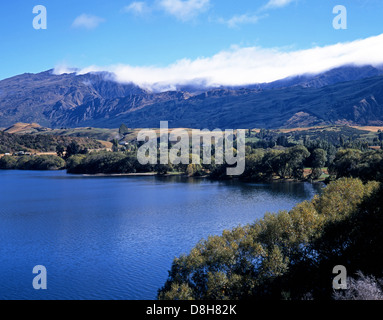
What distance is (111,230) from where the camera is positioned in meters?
55.0

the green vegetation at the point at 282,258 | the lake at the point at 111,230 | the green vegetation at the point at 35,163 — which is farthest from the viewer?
the green vegetation at the point at 35,163

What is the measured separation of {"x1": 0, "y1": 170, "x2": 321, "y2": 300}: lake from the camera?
35344 mm

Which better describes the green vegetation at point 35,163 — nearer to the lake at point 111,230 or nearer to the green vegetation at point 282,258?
the lake at point 111,230

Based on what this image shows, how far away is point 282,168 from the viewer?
11631 cm

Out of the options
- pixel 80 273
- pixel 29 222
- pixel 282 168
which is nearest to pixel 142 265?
pixel 80 273

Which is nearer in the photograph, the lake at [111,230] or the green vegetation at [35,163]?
the lake at [111,230]

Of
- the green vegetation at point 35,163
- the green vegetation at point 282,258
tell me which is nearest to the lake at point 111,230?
the green vegetation at point 282,258

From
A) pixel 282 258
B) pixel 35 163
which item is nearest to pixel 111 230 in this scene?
pixel 282 258

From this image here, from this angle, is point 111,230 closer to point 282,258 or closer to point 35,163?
point 282,258

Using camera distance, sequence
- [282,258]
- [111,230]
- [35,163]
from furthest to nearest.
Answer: [35,163] → [111,230] → [282,258]

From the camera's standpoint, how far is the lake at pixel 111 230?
35344mm

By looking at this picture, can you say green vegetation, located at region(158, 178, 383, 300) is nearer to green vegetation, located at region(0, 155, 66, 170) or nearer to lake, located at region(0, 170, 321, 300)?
lake, located at region(0, 170, 321, 300)

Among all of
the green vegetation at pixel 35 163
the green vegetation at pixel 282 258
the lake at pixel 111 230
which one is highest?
the green vegetation at pixel 35 163
